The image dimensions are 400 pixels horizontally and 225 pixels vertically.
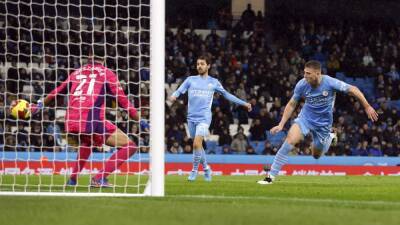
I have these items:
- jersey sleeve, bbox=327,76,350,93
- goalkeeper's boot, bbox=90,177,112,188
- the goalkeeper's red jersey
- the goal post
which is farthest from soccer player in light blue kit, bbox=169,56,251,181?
the goal post

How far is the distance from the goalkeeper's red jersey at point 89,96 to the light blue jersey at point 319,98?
3053mm

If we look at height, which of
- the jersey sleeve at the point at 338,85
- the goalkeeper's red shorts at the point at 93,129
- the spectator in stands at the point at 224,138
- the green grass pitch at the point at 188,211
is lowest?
the spectator in stands at the point at 224,138

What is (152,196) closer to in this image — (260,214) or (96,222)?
(260,214)

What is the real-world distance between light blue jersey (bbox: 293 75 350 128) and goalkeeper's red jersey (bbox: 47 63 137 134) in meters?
3.05

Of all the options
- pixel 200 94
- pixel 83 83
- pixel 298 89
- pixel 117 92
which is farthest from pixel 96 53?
pixel 117 92

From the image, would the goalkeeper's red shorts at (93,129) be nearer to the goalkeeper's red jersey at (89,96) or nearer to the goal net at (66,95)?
the goalkeeper's red jersey at (89,96)

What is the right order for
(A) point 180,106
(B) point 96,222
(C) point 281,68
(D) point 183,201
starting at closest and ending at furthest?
(B) point 96,222 < (D) point 183,201 < (A) point 180,106 < (C) point 281,68

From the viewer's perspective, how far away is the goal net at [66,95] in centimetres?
1016

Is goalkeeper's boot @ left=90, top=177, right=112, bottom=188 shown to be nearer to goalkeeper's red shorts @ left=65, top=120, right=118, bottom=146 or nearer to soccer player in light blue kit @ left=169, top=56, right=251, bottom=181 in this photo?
goalkeeper's red shorts @ left=65, top=120, right=118, bottom=146

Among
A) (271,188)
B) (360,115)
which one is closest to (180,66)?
(360,115)

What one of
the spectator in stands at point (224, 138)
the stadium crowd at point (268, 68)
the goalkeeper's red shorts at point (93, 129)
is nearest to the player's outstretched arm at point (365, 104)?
the goalkeeper's red shorts at point (93, 129)

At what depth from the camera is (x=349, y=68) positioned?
31.4m

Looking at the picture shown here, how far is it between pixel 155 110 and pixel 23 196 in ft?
5.66

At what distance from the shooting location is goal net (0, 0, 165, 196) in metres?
10.2
